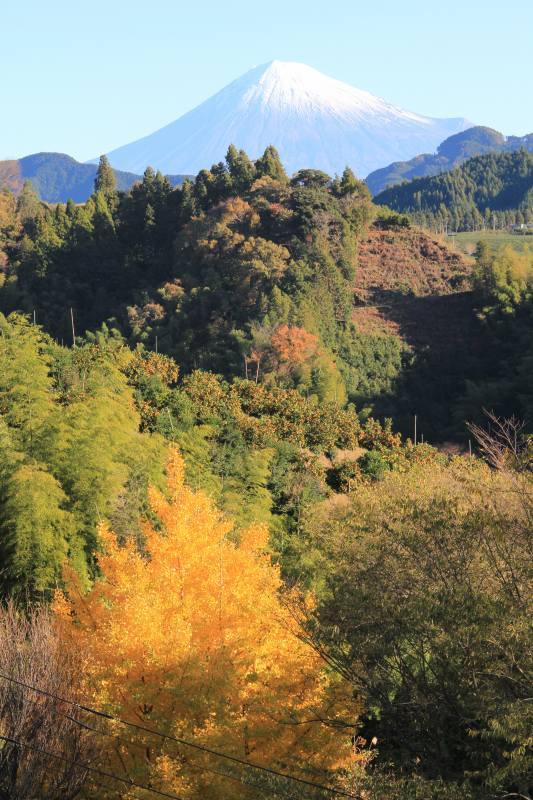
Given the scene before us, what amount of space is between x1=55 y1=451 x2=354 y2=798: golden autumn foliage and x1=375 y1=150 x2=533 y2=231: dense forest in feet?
258

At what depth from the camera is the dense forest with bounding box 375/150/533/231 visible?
94000 millimetres

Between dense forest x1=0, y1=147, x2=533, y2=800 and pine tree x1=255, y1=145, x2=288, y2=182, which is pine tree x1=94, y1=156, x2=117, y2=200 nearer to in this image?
pine tree x1=255, y1=145, x2=288, y2=182

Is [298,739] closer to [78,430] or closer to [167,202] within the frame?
[78,430]

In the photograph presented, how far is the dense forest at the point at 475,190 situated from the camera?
94.0 m

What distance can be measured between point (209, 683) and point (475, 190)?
9564 cm

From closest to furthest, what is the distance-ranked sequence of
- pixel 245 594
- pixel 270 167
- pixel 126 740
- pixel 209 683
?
pixel 209 683 < pixel 126 740 < pixel 245 594 < pixel 270 167

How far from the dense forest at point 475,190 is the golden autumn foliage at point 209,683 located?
78.5m

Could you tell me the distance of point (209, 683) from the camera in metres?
11.2

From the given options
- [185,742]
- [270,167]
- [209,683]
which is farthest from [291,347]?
[185,742]

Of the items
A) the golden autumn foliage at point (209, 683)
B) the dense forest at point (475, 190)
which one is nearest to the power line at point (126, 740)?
the golden autumn foliage at point (209, 683)

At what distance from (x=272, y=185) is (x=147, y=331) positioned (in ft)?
36.0

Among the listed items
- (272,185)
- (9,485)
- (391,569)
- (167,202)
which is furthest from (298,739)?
(167,202)

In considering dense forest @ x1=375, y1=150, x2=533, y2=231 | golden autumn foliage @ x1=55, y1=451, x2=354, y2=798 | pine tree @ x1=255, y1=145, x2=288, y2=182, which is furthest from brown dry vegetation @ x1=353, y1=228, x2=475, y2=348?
dense forest @ x1=375, y1=150, x2=533, y2=231

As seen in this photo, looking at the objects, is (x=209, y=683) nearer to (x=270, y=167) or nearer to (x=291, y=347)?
(x=291, y=347)
